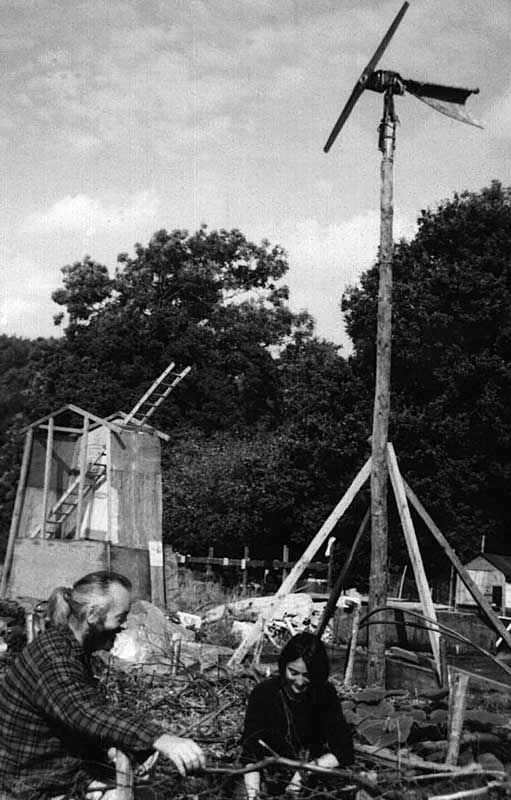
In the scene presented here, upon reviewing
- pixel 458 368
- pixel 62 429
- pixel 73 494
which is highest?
pixel 458 368

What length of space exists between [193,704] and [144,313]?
32530mm

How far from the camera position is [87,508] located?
19578 millimetres

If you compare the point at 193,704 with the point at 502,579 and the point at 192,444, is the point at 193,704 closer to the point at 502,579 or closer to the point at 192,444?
the point at 502,579

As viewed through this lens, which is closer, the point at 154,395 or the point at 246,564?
the point at 246,564

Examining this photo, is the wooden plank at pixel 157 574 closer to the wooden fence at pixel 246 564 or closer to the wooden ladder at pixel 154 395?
the wooden ladder at pixel 154 395

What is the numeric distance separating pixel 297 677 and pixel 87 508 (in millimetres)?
15331

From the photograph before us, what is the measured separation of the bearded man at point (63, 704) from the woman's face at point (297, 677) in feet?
4.00

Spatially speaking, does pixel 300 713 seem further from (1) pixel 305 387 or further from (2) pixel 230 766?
(1) pixel 305 387

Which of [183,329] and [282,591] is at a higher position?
[183,329]

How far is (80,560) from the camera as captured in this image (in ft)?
57.0

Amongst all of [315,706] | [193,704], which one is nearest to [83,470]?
[193,704]

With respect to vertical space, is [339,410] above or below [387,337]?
above

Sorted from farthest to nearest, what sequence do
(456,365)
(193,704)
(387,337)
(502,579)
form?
(456,365)
(502,579)
(387,337)
(193,704)

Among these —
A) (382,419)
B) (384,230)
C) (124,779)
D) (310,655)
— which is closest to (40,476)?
(382,419)
